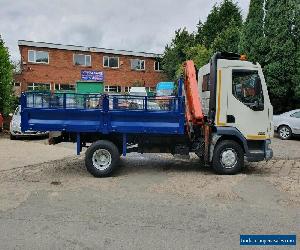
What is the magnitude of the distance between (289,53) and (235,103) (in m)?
12.1

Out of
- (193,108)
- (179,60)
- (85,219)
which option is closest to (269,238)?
(85,219)

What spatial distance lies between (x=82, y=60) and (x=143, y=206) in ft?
94.6

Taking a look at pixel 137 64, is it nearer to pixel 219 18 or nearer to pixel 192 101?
pixel 219 18

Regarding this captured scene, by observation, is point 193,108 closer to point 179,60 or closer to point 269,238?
point 269,238

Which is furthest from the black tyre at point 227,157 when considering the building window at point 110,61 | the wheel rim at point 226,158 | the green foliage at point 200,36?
the building window at point 110,61

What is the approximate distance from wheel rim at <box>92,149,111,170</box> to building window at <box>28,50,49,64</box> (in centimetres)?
2514

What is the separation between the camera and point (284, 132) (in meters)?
17.8

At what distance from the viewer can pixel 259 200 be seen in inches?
282

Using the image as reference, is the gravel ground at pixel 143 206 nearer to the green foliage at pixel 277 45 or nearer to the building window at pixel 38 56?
the green foliage at pixel 277 45

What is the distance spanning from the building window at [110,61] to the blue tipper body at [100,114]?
86.4 feet

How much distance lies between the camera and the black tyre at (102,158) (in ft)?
29.6

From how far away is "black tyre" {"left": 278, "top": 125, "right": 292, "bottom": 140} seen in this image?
17688 mm

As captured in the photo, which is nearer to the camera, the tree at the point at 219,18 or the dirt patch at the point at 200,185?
the dirt patch at the point at 200,185

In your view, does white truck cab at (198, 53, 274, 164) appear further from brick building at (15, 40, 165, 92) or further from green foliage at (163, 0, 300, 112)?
brick building at (15, 40, 165, 92)
